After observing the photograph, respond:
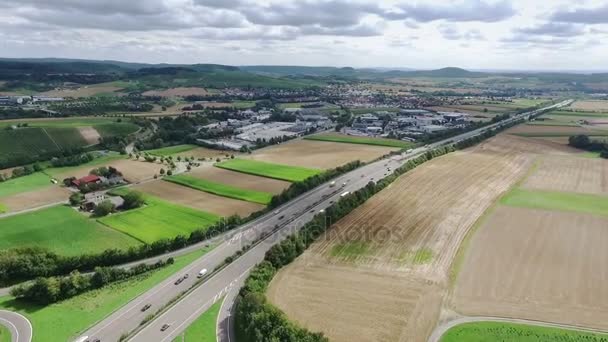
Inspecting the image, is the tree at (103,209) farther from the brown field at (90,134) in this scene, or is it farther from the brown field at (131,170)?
the brown field at (90,134)

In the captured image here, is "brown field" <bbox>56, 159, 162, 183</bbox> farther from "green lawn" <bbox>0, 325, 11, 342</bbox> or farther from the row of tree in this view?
"green lawn" <bbox>0, 325, 11, 342</bbox>

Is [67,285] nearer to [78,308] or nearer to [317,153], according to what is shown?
[78,308]

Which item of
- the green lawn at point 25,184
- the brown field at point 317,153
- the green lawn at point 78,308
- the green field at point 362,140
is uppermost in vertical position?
the green field at point 362,140

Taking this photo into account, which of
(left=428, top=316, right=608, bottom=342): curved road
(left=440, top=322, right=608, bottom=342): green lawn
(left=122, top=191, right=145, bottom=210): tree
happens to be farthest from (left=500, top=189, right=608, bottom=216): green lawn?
(left=122, top=191, right=145, bottom=210): tree

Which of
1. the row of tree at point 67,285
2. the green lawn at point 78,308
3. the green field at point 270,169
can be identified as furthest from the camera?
the green field at point 270,169

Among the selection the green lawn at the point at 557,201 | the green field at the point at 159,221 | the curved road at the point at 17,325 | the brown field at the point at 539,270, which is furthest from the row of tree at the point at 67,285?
the green lawn at the point at 557,201

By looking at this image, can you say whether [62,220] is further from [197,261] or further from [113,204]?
[197,261]

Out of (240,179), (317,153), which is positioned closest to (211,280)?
(240,179)
